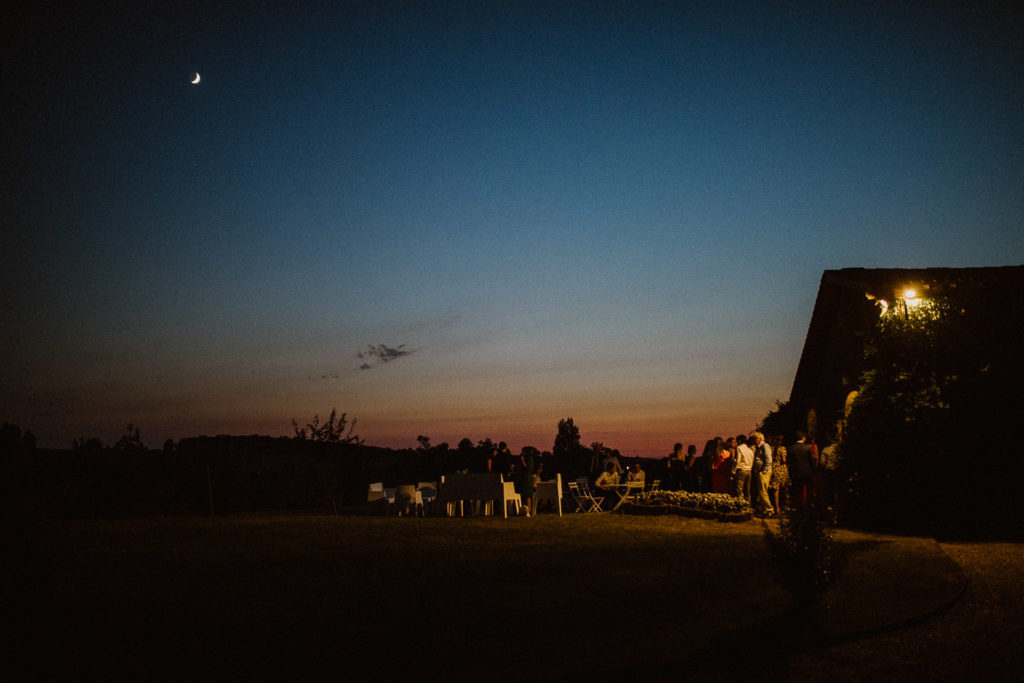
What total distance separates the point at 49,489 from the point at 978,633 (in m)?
21.1

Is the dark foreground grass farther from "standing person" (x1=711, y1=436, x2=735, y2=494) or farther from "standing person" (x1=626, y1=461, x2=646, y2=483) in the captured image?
"standing person" (x1=626, y1=461, x2=646, y2=483)

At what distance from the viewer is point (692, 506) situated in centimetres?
1580

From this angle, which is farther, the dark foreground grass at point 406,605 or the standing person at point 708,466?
the standing person at point 708,466

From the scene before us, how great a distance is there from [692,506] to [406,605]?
10.3m

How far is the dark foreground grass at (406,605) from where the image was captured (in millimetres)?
5082

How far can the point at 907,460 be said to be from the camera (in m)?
12.5

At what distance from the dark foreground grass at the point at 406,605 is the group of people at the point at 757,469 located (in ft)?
8.79

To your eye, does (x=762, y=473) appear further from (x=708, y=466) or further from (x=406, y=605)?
(x=406, y=605)

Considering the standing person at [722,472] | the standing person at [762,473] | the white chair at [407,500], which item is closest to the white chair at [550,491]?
the white chair at [407,500]

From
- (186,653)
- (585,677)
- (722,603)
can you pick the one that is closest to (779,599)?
(722,603)

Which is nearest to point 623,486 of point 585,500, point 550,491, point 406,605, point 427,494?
point 585,500

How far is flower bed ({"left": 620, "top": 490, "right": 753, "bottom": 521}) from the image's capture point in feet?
48.1

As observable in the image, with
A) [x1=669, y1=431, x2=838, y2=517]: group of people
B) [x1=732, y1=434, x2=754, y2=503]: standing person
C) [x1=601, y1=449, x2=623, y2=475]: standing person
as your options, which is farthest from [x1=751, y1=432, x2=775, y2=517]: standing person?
[x1=601, y1=449, x2=623, y2=475]: standing person

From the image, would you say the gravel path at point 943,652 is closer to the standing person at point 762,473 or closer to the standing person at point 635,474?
the standing person at point 762,473
